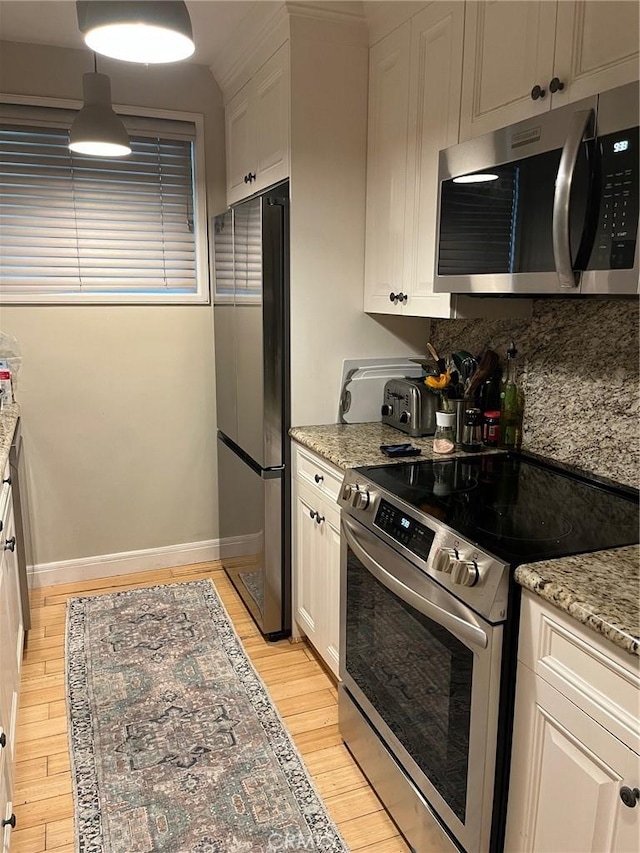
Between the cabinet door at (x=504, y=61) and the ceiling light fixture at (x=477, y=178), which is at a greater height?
the cabinet door at (x=504, y=61)

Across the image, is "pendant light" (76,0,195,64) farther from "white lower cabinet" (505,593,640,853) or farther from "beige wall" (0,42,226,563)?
"beige wall" (0,42,226,563)

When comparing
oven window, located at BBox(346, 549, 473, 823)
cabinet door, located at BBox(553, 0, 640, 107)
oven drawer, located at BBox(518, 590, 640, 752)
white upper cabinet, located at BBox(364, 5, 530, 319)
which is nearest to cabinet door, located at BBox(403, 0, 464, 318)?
white upper cabinet, located at BBox(364, 5, 530, 319)

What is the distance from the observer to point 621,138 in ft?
4.34

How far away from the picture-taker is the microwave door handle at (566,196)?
1382 millimetres

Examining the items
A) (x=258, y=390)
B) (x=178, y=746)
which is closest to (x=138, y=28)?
(x=258, y=390)

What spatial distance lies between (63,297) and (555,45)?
2.39m

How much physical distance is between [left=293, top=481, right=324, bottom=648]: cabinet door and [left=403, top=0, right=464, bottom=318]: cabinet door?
2.78ft

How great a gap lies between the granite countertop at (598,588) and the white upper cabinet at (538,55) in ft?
3.39

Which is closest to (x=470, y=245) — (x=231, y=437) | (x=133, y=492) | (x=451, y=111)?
(x=451, y=111)

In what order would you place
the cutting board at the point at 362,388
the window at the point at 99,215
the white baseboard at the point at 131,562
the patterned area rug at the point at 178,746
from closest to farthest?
the patterned area rug at the point at 178,746, the cutting board at the point at 362,388, the window at the point at 99,215, the white baseboard at the point at 131,562

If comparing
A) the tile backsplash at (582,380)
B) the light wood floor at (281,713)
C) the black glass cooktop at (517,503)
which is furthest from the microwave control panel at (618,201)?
the light wood floor at (281,713)

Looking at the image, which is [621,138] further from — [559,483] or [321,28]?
[321,28]

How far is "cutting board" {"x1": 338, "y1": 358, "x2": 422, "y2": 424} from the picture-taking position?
8.70 feet

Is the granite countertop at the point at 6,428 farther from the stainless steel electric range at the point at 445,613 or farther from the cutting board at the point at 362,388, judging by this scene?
the cutting board at the point at 362,388
